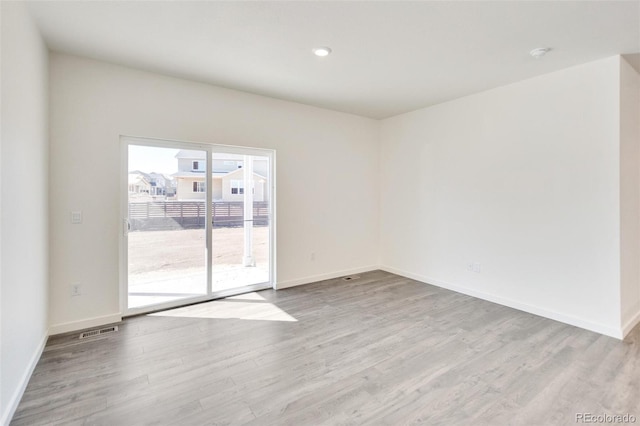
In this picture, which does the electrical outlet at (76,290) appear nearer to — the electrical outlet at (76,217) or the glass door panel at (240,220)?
the electrical outlet at (76,217)

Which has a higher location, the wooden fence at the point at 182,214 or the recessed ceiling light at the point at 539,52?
the recessed ceiling light at the point at 539,52

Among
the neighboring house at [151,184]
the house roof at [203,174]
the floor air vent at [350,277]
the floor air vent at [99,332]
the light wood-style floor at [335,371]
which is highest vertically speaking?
the house roof at [203,174]

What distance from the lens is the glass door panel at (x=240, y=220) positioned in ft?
13.0

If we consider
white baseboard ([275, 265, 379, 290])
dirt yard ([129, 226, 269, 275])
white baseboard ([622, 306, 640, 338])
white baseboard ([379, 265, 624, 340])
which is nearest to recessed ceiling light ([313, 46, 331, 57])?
dirt yard ([129, 226, 269, 275])

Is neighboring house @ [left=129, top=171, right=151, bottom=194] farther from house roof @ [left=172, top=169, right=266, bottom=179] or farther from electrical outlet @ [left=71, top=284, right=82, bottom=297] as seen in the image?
electrical outlet @ [left=71, top=284, right=82, bottom=297]

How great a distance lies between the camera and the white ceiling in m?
2.21

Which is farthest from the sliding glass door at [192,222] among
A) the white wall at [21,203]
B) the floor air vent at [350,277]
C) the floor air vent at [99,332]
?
the floor air vent at [350,277]

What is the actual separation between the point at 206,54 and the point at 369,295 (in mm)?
3417

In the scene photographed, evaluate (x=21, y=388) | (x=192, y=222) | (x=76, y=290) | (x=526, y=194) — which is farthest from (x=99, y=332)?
(x=526, y=194)

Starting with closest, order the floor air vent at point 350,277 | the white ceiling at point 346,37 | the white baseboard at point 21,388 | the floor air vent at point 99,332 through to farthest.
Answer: the white baseboard at point 21,388 → the white ceiling at point 346,37 → the floor air vent at point 99,332 → the floor air vent at point 350,277

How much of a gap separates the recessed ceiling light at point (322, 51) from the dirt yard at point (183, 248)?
242cm

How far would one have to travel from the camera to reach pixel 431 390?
2125 mm

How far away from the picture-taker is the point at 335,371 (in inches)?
92.6

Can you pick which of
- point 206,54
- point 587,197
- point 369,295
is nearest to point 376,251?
point 369,295
